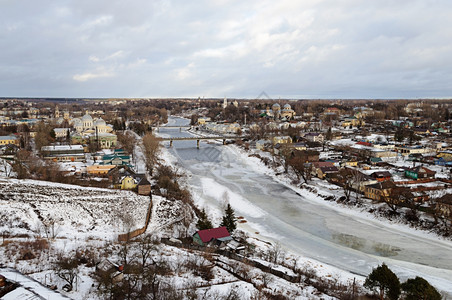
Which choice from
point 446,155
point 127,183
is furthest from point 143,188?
point 446,155

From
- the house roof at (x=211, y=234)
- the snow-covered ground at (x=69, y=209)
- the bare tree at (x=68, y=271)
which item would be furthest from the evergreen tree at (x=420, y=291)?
the snow-covered ground at (x=69, y=209)

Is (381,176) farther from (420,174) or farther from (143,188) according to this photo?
(143,188)

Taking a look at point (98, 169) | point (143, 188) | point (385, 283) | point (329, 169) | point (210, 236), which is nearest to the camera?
point (385, 283)

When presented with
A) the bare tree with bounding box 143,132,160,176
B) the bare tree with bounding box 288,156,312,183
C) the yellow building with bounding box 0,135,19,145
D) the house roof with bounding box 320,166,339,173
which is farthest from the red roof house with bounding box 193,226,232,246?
the yellow building with bounding box 0,135,19,145

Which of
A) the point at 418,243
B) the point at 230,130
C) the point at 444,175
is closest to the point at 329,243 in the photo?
the point at 418,243

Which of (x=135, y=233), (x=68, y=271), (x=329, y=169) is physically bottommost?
(x=135, y=233)

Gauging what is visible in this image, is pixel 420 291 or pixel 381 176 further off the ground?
pixel 420 291
